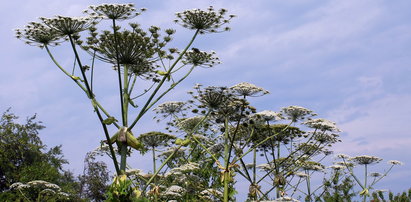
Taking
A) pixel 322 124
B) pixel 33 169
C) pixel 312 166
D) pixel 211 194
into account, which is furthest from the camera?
pixel 33 169

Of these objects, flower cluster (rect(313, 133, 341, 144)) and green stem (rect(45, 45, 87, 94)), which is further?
flower cluster (rect(313, 133, 341, 144))

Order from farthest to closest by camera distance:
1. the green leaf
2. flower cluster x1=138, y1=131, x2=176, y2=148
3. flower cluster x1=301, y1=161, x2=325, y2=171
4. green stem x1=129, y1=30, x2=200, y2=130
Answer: flower cluster x1=301, y1=161, x2=325, y2=171 → flower cluster x1=138, y1=131, x2=176, y2=148 → green stem x1=129, y1=30, x2=200, y2=130 → the green leaf

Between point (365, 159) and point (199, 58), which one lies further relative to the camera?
point (365, 159)

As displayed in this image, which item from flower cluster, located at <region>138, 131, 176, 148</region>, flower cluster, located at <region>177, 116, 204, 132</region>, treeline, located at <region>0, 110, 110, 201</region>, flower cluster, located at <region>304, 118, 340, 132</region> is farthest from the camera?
treeline, located at <region>0, 110, 110, 201</region>

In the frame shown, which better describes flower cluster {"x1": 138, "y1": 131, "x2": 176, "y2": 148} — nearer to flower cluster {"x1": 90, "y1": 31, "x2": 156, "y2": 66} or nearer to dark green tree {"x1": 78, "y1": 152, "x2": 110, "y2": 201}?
flower cluster {"x1": 90, "y1": 31, "x2": 156, "y2": 66}

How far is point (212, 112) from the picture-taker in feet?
45.0

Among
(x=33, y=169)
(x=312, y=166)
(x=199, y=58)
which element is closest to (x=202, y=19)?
(x=199, y=58)

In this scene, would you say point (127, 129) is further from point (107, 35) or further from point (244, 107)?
point (244, 107)

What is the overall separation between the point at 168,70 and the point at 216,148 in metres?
5.04

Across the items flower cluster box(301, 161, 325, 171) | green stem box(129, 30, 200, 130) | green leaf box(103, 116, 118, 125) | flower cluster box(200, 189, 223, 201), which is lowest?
flower cluster box(200, 189, 223, 201)

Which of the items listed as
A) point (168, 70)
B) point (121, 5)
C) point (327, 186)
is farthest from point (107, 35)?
point (327, 186)

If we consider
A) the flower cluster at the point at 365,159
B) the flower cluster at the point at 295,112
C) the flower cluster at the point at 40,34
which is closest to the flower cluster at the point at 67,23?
the flower cluster at the point at 40,34

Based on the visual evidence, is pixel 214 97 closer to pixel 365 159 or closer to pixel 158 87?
pixel 158 87

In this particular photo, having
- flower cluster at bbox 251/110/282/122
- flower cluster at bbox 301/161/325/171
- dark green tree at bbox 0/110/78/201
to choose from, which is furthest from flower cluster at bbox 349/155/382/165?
dark green tree at bbox 0/110/78/201
